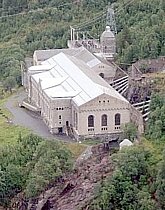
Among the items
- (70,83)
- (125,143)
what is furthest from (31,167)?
(70,83)

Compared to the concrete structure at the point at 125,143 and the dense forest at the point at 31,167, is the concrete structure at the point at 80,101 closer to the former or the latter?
the dense forest at the point at 31,167

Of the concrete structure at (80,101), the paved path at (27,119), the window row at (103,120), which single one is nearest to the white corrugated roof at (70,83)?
the concrete structure at (80,101)

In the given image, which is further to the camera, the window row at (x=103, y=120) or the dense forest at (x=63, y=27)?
the dense forest at (x=63, y=27)

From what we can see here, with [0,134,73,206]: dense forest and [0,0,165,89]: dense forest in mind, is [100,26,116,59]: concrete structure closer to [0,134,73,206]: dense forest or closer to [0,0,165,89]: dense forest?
[0,0,165,89]: dense forest

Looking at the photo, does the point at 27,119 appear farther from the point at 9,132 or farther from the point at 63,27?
the point at 63,27

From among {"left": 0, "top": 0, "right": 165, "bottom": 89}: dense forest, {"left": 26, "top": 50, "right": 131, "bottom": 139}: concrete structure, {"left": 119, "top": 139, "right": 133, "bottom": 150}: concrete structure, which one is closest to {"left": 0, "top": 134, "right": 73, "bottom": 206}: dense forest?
{"left": 119, "top": 139, "right": 133, "bottom": 150}: concrete structure

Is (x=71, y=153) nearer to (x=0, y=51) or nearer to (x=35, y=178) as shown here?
(x=35, y=178)

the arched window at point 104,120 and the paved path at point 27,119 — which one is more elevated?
the arched window at point 104,120
